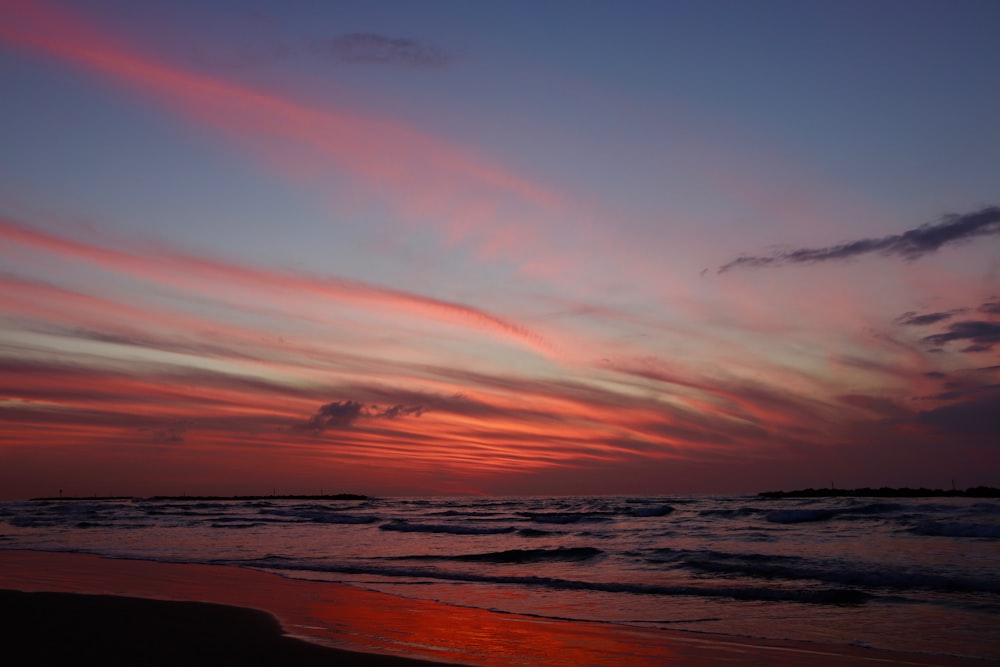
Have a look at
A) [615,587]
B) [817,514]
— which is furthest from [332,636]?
[817,514]

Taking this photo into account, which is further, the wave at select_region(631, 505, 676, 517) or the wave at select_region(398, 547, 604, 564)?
the wave at select_region(631, 505, 676, 517)

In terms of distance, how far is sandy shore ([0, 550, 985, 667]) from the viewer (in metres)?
9.40

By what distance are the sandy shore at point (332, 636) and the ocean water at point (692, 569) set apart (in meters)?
1.26

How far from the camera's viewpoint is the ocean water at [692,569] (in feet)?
43.9

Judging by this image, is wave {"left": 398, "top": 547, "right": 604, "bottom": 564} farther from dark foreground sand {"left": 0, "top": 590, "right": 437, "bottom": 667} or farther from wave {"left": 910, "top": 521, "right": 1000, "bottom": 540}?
wave {"left": 910, "top": 521, "right": 1000, "bottom": 540}

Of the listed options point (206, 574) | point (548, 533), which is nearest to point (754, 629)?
point (206, 574)

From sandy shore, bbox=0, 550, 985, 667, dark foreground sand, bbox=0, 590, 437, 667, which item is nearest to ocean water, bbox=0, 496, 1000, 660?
sandy shore, bbox=0, 550, 985, 667

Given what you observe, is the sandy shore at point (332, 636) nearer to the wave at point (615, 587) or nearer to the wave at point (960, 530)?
the wave at point (615, 587)

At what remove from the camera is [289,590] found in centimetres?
1716

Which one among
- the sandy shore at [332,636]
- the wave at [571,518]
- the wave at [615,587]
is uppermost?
the sandy shore at [332,636]

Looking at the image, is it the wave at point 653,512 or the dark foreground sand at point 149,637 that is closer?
the dark foreground sand at point 149,637

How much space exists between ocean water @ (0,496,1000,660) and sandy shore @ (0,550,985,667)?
4.14ft

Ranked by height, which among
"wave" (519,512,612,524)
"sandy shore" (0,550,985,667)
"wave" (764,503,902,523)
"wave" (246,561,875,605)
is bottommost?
"wave" (519,512,612,524)

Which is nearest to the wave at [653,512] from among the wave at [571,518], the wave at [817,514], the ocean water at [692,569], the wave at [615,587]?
the wave at [571,518]
